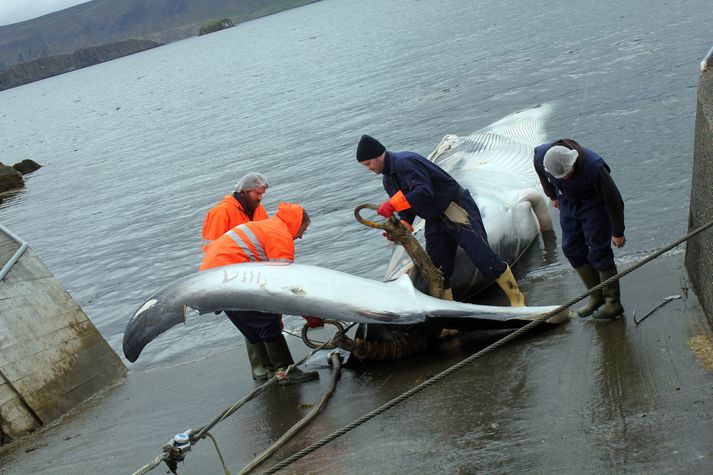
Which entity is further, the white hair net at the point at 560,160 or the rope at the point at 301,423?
the white hair net at the point at 560,160

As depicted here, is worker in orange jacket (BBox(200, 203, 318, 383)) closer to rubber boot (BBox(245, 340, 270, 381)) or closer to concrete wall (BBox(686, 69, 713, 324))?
rubber boot (BBox(245, 340, 270, 381))

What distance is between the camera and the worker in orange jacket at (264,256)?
24.8 feet

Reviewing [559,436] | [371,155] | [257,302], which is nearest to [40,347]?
[257,302]

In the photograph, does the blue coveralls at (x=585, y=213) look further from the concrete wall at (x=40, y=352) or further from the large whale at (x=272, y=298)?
the concrete wall at (x=40, y=352)

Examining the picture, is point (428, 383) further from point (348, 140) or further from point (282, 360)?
point (348, 140)

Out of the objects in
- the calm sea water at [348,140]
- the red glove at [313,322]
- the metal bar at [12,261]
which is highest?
the metal bar at [12,261]

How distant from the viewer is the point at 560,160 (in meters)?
6.64

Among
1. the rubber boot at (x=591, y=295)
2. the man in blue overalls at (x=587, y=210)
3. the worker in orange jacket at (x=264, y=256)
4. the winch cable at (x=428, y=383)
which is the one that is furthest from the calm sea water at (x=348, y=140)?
the winch cable at (x=428, y=383)

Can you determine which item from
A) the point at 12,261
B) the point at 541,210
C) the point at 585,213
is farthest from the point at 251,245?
the point at 541,210

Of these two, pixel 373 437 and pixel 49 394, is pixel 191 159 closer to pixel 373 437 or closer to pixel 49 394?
pixel 49 394

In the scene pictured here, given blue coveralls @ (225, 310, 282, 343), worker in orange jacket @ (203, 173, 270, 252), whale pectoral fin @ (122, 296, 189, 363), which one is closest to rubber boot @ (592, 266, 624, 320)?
blue coveralls @ (225, 310, 282, 343)

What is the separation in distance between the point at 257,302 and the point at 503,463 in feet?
7.75

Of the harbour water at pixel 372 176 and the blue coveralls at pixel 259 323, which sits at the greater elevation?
the blue coveralls at pixel 259 323

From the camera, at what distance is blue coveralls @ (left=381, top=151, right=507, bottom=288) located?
7.84m
